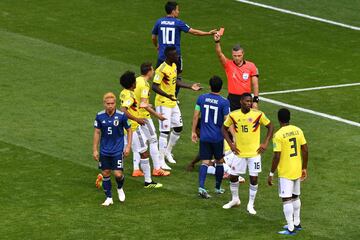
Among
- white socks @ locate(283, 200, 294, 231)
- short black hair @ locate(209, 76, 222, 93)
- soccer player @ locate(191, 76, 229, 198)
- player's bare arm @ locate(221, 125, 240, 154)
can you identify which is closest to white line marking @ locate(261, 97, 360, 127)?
soccer player @ locate(191, 76, 229, 198)

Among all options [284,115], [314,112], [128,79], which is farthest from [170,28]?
[284,115]

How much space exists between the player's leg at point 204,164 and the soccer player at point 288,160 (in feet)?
7.77

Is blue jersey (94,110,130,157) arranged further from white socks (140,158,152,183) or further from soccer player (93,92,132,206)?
white socks (140,158,152,183)

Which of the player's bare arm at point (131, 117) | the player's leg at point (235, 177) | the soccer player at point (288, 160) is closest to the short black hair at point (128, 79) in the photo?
the player's bare arm at point (131, 117)

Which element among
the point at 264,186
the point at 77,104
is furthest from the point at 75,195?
the point at 77,104

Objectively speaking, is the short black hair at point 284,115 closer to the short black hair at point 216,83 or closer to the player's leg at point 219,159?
the short black hair at point 216,83

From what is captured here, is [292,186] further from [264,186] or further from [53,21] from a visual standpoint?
[53,21]

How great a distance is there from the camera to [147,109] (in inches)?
941

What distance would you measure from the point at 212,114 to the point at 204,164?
1.06m

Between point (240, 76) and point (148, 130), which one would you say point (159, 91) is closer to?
point (148, 130)

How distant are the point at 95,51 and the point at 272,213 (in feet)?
48.1

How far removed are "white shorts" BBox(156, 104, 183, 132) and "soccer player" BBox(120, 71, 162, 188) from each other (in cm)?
112

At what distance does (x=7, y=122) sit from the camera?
2841cm

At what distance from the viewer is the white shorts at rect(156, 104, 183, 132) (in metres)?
25.4
